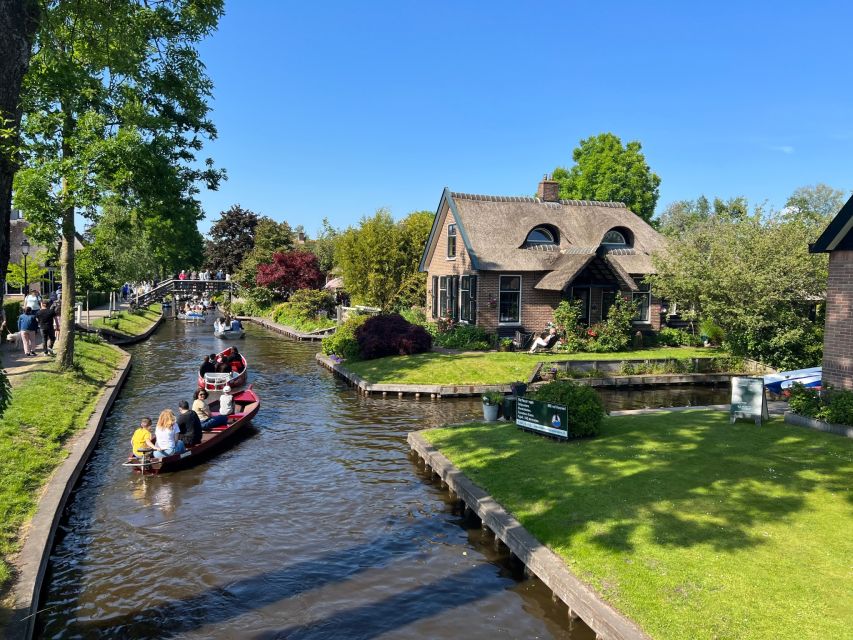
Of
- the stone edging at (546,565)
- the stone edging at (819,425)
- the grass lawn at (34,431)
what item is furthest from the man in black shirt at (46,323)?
the stone edging at (819,425)

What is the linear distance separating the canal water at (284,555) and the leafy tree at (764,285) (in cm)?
1452

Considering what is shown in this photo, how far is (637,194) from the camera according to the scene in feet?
206

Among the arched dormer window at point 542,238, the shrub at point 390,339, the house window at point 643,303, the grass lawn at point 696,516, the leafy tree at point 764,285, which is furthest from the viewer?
the house window at point 643,303

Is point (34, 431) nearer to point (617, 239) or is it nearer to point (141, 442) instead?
point (141, 442)

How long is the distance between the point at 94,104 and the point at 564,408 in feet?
59.5

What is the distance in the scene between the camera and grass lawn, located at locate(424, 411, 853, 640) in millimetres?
6910

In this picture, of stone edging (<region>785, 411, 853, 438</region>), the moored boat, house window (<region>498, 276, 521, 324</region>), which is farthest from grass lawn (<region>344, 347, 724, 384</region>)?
stone edging (<region>785, 411, 853, 438</region>)

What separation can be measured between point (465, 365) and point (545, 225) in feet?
37.6

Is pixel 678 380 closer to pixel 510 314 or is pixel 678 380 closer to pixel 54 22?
pixel 510 314

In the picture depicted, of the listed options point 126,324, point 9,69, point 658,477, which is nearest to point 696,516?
point 658,477

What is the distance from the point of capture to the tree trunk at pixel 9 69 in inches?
242

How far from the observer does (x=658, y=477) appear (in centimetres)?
1091

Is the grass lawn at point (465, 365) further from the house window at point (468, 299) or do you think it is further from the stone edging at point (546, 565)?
the stone edging at point (546, 565)

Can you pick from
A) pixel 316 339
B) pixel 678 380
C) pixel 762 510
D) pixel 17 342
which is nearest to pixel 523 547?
pixel 762 510
